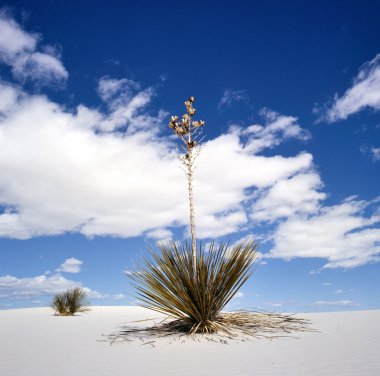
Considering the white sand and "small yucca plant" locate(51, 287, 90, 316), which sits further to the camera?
"small yucca plant" locate(51, 287, 90, 316)

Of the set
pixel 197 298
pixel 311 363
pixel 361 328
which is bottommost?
pixel 311 363

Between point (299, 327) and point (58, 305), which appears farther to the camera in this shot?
point (58, 305)

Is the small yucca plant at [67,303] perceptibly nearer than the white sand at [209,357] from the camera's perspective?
No

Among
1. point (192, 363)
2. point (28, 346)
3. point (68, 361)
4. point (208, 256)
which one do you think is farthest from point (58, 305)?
point (192, 363)

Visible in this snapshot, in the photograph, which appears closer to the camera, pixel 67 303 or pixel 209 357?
pixel 209 357

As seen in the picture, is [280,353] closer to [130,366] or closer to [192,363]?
[192,363]

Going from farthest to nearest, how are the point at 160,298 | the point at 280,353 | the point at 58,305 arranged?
the point at 58,305 → the point at 160,298 → the point at 280,353

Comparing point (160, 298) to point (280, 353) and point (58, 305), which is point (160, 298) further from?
point (58, 305)

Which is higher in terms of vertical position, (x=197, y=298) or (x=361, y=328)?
(x=197, y=298)

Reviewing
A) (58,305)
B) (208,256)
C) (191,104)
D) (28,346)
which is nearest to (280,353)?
(208,256)

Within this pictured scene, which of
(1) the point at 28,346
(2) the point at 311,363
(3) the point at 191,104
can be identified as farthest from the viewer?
(3) the point at 191,104

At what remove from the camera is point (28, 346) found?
198 inches

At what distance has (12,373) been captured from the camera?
3.32 meters

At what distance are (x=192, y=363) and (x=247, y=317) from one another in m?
2.57
